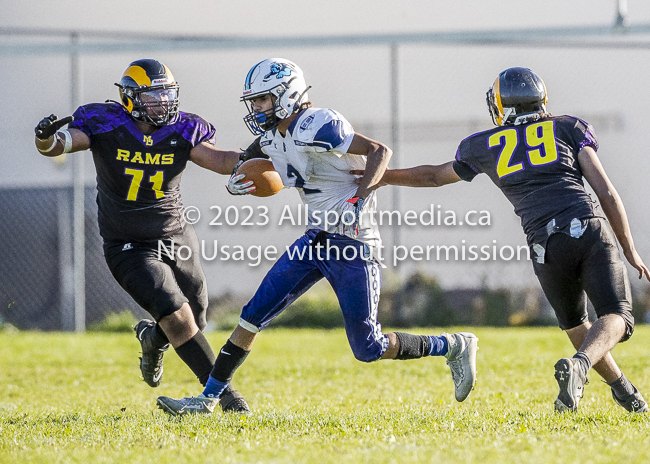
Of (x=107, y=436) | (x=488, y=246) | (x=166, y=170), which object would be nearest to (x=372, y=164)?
(x=166, y=170)

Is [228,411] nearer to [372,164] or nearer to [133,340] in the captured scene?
[372,164]

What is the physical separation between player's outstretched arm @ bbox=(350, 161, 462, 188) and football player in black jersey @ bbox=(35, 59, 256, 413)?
95cm

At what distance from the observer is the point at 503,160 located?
4375 mm

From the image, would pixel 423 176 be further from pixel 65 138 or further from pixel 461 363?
pixel 65 138

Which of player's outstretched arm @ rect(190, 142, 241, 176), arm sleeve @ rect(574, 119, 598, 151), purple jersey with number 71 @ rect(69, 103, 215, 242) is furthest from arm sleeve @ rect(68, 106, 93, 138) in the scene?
arm sleeve @ rect(574, 119, 598, 151)

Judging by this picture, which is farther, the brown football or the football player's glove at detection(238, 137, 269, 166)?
the football player's glove at detection(238, 137, 269, 166)

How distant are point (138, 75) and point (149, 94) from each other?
15 cm

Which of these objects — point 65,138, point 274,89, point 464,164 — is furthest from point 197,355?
point 464,164

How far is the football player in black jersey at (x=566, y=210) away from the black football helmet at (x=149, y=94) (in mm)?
1893

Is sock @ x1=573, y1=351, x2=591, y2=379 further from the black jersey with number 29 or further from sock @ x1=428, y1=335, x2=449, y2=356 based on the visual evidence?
sock @ x1=428, y1=335, x2=449, y2=356

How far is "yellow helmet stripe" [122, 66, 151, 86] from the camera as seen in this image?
5.05 m

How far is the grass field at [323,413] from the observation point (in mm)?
3283

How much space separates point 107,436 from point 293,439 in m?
0.98

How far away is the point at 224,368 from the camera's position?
470 cm
